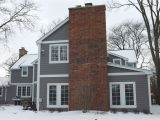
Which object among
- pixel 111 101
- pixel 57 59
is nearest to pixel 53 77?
pixel 57 59

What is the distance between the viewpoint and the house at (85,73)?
829 inches

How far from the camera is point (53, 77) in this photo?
75.3 ft

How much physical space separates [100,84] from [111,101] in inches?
66.1

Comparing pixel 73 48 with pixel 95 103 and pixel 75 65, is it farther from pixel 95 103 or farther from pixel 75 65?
pixel 95 103

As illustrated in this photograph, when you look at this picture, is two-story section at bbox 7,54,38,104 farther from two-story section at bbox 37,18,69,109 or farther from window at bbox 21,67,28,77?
two-story section at bbox 37,18,69,109

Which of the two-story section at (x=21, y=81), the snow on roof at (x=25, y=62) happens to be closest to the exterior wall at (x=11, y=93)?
the two-story section at (x=21, y=81)

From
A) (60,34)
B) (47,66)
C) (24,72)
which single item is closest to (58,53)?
(47,66)

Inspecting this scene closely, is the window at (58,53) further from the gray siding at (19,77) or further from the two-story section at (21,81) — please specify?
the gray siding at (19,77)

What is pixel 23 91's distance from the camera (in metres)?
38.5

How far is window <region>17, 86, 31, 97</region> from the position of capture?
1494 inches

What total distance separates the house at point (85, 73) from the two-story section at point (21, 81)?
15503mm

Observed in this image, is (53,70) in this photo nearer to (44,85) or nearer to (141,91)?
(44,85)


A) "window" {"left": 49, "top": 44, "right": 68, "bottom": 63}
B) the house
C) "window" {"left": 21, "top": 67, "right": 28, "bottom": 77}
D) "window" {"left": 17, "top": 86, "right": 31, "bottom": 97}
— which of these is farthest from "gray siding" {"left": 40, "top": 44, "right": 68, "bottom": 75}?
"window" {"left": 21, "top": 67, "right": 28, "bottom": 77}

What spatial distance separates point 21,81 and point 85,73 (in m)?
19.8
